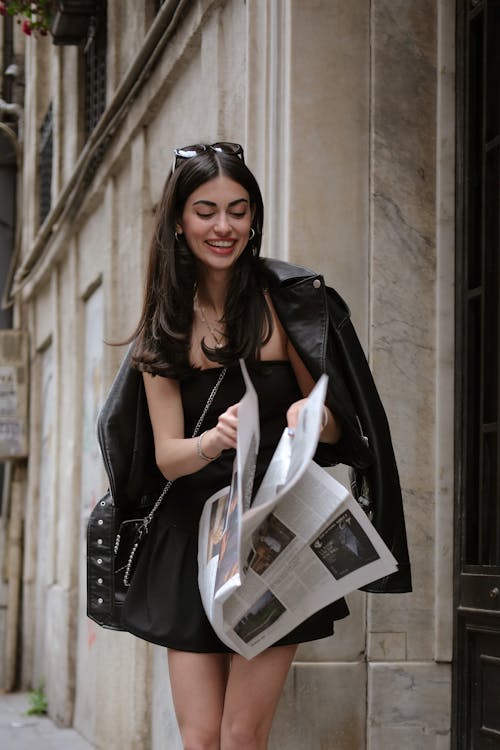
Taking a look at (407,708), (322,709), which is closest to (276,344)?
(322,709)

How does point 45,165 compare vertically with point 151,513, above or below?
above

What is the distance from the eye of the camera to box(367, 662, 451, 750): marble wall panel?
182 inches

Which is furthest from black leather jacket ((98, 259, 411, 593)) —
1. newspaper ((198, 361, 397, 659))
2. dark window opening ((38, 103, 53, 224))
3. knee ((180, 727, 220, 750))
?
dark window opening ((38, 103, 53, 224))

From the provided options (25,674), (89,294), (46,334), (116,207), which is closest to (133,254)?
(116,207)

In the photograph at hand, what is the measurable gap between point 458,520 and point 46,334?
7664mm

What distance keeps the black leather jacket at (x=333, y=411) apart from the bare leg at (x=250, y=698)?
374 millimetres

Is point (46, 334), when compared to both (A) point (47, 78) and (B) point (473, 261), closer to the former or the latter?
(A) point (47, 78)

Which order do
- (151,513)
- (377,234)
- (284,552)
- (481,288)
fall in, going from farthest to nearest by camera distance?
(377,234), (481,288), (151,513), (284,552)

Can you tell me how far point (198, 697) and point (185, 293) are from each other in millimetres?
1037

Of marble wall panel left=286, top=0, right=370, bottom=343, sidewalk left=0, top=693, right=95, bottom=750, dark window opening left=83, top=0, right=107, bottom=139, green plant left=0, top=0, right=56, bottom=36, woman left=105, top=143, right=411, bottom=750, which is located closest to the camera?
woman left=105, top=143, right=411, bottom=750

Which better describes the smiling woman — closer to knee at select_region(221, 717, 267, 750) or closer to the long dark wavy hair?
the long dark wavy hair

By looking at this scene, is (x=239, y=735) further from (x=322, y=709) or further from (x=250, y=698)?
(x=322, y=709)

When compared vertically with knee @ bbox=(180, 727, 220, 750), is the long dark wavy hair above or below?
above

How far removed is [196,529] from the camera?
342 cm
